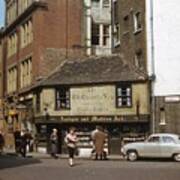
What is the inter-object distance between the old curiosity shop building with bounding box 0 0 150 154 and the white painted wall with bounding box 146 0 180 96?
102cm

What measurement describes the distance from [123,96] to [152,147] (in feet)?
27.0

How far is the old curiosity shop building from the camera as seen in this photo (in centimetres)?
4034

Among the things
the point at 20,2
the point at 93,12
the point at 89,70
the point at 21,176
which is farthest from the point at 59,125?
the point at 21,176

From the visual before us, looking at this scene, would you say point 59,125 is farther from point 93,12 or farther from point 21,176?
point 21,176

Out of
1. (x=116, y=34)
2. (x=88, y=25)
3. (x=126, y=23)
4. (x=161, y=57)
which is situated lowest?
(x=161, y=57)

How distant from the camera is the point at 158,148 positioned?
32469 millimetres

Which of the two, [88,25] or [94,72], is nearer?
[94,72]

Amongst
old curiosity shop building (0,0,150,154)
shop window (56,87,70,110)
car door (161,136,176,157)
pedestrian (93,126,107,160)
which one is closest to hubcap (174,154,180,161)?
car door (161,136,176,157)

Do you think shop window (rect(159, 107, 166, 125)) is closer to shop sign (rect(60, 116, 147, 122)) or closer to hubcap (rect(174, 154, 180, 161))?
shop sign (rect(60, 116, 147, 122))

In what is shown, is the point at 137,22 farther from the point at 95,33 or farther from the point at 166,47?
the point at 95,33

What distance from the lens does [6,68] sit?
57594 mm

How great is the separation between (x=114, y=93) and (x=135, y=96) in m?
1.61

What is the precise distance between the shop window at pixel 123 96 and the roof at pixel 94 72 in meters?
0.55

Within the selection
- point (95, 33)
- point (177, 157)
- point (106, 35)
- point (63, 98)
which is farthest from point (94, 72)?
point (177, 157)
